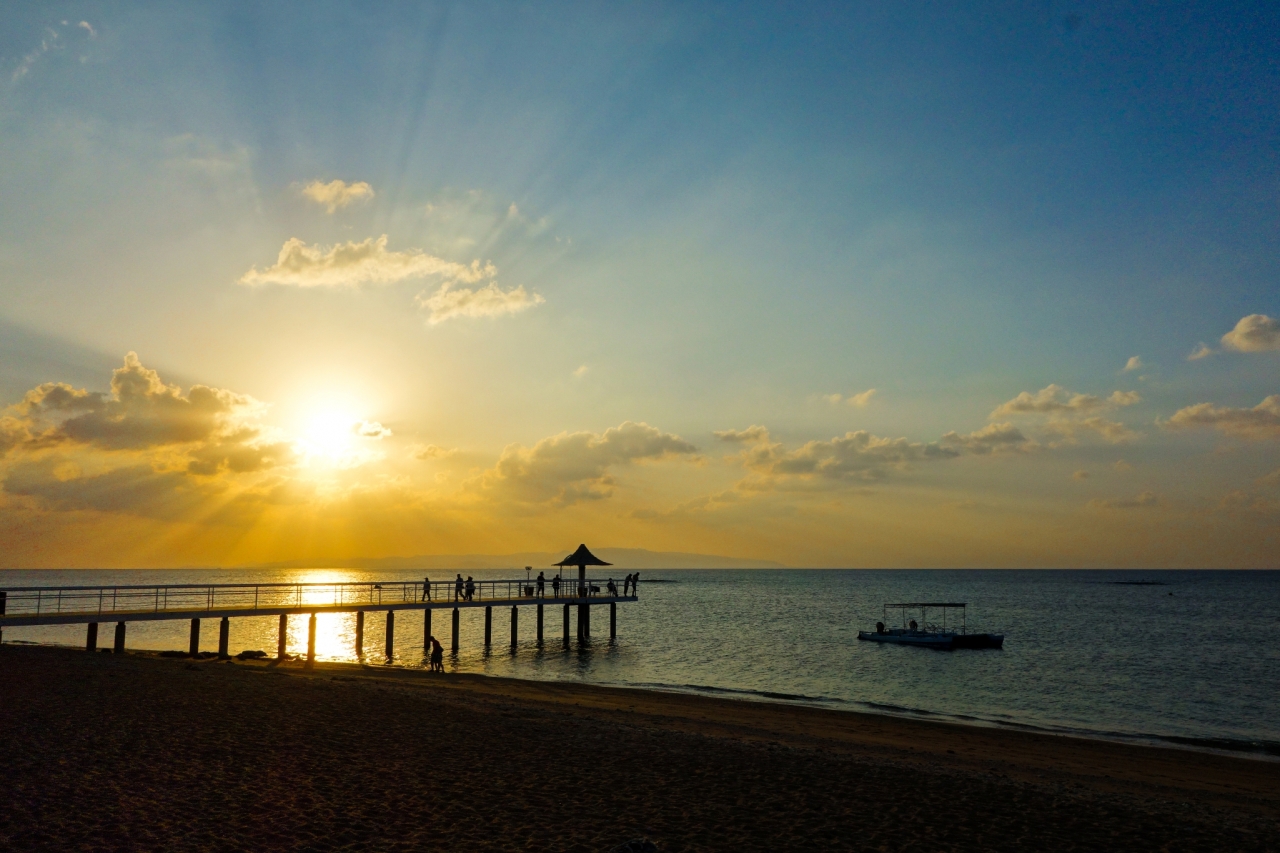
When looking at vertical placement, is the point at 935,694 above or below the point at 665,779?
below

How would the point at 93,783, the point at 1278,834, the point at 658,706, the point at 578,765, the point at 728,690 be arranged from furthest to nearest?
1. the point at 728,690
2. the point at 658,706
3. the point at 578,765
4. the point at 1278,834
5. the point at 93,783

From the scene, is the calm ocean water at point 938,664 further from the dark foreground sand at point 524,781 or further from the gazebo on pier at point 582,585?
the dark foreground sand at point 524,781

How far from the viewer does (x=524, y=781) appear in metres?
13.8

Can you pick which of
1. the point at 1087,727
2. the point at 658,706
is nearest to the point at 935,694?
the point at 1087,727

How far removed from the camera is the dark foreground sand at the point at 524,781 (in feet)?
35.7

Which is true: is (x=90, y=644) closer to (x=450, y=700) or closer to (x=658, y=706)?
(x=450, y=700)

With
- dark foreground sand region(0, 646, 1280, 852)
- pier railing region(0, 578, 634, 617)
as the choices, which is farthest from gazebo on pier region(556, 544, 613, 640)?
dark foreground sand region(0, 646, 1280, 852)

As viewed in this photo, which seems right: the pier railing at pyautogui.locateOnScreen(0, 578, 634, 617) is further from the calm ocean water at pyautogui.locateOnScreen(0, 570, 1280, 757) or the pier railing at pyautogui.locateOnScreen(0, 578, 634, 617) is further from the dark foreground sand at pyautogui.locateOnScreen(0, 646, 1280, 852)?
the dark foreground sand at pyautogui.locateOnScreen(0, 646, 1280, 852)

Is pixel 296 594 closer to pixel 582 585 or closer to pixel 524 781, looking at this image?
pixel 582 585

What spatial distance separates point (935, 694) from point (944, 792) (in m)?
22.8

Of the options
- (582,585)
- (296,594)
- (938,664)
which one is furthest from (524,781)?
(296,594)

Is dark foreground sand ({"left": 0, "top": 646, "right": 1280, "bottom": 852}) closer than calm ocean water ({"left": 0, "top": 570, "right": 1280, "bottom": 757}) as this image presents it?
Yes

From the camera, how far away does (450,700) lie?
23.4 meters

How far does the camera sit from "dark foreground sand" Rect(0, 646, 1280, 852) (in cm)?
1087
